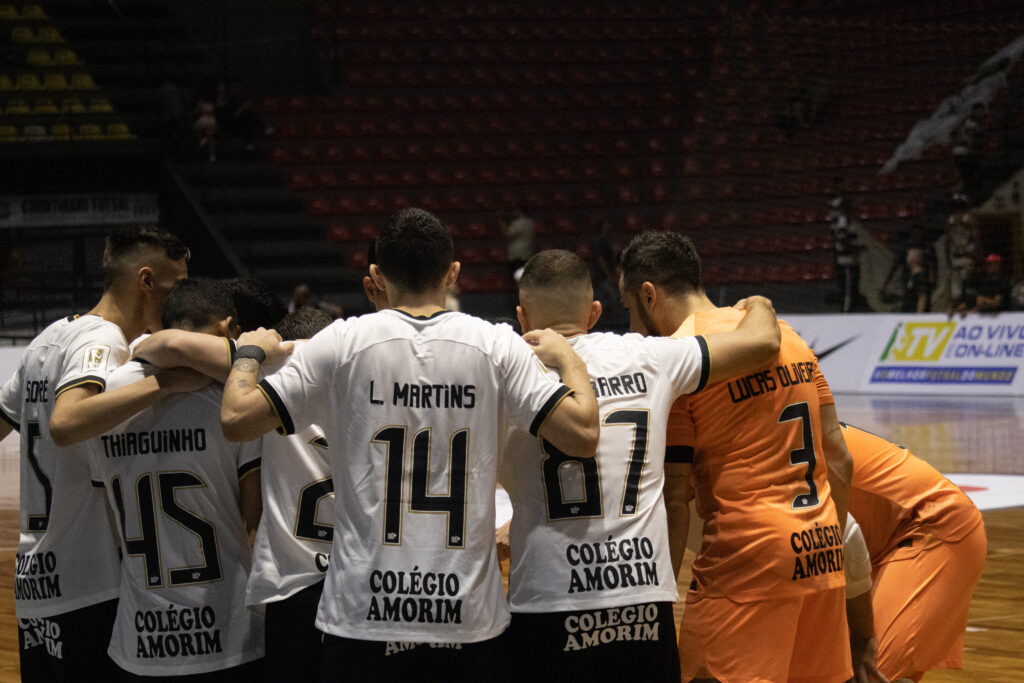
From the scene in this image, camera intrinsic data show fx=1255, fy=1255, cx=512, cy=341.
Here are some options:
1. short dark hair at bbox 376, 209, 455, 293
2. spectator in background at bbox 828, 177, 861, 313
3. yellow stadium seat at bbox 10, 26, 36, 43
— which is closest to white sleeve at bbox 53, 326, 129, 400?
short dark hair at bbox 376, 209, 455, 293

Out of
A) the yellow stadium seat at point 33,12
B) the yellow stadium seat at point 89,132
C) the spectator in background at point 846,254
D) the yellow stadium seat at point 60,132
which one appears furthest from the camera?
the yellow stadium seat at point 33,12

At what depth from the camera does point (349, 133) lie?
23891mm

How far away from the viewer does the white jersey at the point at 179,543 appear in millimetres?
3160

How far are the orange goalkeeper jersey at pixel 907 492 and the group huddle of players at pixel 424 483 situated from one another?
430 mm

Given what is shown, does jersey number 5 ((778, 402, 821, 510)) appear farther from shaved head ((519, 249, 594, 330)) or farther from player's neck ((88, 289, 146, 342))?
player's neck ((88, 289, 146, 342))

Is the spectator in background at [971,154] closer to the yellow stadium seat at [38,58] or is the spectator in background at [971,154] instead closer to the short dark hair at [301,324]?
the yellow stadium seat at [38,58]

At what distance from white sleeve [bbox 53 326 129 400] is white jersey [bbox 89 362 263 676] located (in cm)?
11

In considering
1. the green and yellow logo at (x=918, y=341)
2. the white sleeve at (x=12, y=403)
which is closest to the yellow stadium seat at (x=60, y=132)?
the green and yellow logo at (x=918, y=341)

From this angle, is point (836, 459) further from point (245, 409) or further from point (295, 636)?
point (245, 409)

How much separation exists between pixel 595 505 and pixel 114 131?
→ 19627mm

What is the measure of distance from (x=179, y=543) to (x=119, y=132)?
19.3 metres

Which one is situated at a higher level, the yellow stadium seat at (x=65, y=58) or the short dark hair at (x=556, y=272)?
the yellow stadium seat at (x=65, y=58)

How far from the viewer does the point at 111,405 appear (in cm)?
310

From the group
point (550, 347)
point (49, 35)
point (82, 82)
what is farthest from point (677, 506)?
point (49, 35)
